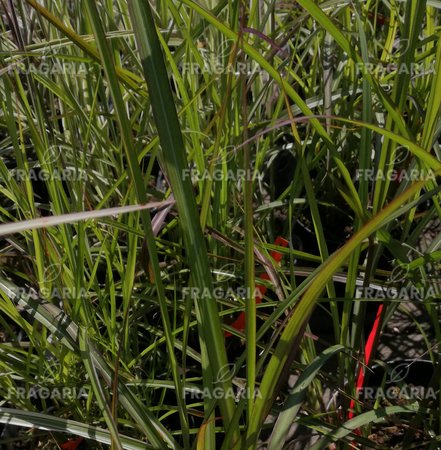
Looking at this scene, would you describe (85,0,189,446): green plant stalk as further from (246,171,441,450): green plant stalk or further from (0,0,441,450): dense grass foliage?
(246,171,441,450): green plant stalk

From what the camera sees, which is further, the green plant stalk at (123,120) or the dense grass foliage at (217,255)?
the dense grass foliage at (217,255)

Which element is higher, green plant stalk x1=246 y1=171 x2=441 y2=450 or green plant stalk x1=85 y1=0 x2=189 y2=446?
green plant stalk x1=85 y1=0 x2=189 y2=446

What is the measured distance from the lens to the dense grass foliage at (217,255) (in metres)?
0.67

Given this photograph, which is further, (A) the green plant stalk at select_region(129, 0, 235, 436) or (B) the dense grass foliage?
(B) the dense grass foliage

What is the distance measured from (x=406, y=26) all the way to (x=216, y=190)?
13.8 inches

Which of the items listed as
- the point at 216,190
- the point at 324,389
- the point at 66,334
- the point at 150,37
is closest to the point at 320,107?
the point at 216,190

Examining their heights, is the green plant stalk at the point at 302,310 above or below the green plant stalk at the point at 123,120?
Result: below

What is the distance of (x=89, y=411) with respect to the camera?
0.98 m

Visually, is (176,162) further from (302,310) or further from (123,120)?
(302,310)

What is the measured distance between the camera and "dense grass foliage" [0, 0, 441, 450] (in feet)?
2.21

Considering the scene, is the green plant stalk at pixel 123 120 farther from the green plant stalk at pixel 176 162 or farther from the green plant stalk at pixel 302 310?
the green plant stalk at pixel 302 310

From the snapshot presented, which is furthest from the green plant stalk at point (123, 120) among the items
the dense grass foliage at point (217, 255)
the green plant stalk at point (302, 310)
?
the green plant stalk at point (302, 310)

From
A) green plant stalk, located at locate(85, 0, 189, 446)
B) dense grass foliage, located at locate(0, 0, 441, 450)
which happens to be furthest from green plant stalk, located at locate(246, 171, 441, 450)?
green plant stalk, located at locate(85, 0, 189, 446)

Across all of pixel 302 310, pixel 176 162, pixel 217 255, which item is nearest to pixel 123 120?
pixel 176 162
